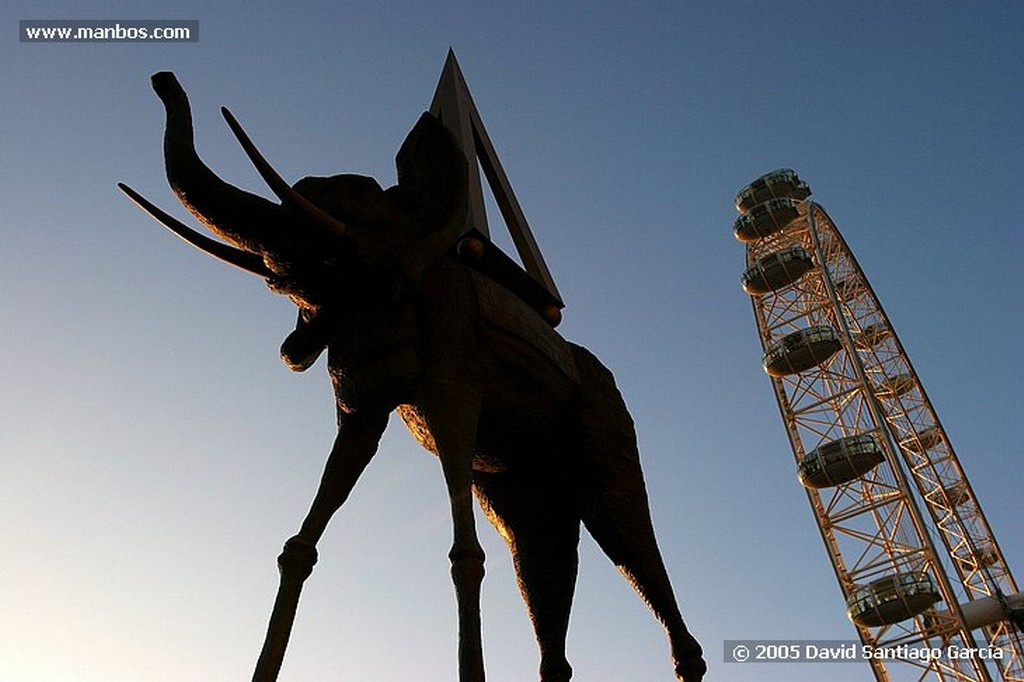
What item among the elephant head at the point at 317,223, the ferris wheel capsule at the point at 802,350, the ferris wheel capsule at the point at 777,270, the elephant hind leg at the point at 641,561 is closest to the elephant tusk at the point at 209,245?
the elephant head at the point at 317,223

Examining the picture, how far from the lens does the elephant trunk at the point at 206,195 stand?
13.3 feet

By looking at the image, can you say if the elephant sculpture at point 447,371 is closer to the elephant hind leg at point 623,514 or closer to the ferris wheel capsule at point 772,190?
the elephant hind leg at point 623,514

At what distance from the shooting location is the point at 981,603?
81.8ft

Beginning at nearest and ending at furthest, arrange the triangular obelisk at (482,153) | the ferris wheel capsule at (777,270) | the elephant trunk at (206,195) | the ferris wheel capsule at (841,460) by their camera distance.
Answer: the elephant trunk at (206,195) → the triangular obelisk at (482,153) → the ferris wheel capsule at (841,460) → the ferris wheel capsule at (777,270)

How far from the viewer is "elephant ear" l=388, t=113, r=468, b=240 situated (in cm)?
474

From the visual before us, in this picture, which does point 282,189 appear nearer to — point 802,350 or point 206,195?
point 206,195

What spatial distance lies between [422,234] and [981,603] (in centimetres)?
2485

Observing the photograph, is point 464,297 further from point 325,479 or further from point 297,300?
point 325,479

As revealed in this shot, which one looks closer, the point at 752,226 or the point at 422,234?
the point at 422,234

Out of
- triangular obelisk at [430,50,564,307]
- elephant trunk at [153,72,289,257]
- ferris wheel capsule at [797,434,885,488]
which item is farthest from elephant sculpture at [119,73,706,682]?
ferris wheel capsule at [797,434,885,488]

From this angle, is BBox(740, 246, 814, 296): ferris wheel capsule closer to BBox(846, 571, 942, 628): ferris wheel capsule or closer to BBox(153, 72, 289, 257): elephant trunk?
BBox(846, 571, 942, 628): ferris wheel capsule

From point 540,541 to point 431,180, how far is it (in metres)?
1.92

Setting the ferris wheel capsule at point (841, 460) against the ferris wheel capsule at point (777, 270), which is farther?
the ferris wheel capsule at point (777, 270)

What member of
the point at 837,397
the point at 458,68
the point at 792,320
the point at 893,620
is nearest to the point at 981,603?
the point at 893,620
